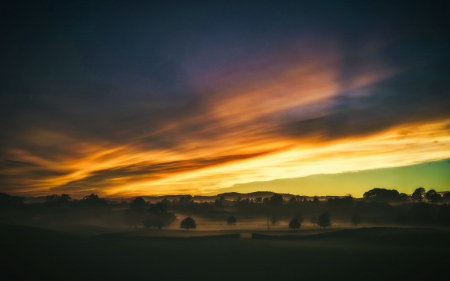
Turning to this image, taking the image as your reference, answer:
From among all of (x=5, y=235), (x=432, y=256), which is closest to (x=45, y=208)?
(x=5, y=235)

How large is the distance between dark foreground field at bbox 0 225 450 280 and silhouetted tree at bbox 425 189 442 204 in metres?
78.9

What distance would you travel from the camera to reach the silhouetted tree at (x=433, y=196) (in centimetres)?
12376

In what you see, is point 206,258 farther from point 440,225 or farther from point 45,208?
point 45,208

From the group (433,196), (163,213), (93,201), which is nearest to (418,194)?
(433,196)

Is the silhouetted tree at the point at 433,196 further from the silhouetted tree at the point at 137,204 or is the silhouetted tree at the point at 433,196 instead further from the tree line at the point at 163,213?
the silhouetted tree at the point at 137,204

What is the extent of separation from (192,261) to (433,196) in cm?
12334

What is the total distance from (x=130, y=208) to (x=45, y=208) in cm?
4510

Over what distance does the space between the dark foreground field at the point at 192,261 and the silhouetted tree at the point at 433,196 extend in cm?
7889

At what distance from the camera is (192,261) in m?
43.2

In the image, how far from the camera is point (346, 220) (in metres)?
158

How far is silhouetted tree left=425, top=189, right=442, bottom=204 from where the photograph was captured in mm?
123762

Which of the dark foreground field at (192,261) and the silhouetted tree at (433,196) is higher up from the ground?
the silhouetted tree at (433,196)

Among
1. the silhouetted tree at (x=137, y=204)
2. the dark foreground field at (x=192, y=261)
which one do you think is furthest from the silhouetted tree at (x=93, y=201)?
the dark foreground field at (x=192, y=261)

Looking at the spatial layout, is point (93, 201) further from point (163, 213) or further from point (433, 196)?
point (433, 196)
